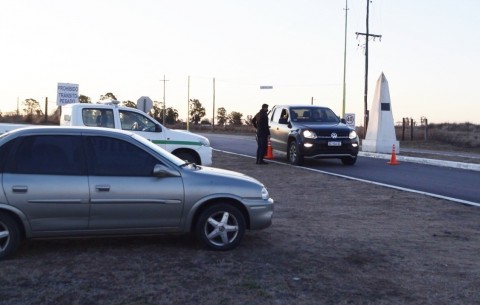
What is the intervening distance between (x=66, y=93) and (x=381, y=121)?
40.3 feet

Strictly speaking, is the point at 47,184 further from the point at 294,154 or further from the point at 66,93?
the point at 66,93

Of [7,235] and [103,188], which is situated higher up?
[103,188]

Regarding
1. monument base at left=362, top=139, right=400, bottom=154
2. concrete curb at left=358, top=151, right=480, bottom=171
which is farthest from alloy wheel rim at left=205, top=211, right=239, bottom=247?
monument base at left=362, top=139, right=400, bottom=154

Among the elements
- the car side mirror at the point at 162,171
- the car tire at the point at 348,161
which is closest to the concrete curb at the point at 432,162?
the car tire at the point at 348,161

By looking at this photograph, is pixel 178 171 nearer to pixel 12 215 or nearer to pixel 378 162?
pixel 12 215

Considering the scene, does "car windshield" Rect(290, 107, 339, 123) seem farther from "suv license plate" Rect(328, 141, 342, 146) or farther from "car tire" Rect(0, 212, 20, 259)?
"car tire" Rect(0, 212, 20, 259)

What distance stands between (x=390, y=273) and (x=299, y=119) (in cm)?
1321

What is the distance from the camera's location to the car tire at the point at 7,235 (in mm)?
6180

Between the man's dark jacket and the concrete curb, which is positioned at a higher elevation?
the man's dark jacket

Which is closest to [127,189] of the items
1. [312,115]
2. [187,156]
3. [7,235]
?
[7,235]

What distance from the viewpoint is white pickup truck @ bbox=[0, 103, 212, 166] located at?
13891 millimetres

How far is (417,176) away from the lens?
16.1m

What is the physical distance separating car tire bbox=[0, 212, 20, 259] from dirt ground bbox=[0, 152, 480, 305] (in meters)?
0.13

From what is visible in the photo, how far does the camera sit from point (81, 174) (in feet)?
21.0
